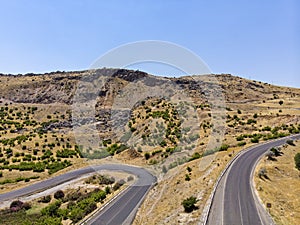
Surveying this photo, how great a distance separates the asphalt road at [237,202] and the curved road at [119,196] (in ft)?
29.4

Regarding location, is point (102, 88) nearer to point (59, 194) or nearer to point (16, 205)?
point (59, 194)

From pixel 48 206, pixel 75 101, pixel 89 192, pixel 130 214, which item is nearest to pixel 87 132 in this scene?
pixel 75 101

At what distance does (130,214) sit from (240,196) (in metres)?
11.0

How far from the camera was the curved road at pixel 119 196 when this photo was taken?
29.2 metres

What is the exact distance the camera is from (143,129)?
74.4 meters

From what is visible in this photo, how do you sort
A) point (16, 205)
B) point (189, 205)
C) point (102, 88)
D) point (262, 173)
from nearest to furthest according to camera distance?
point (189, 205), point (16, 205), point (262, 173), point (102, 88)

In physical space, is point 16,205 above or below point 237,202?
below

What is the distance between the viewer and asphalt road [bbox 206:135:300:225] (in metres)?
22.2

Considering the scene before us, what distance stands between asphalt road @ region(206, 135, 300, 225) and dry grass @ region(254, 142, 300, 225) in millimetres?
986

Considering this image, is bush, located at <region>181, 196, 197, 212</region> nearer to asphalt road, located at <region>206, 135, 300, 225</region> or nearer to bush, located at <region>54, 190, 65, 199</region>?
asphalt road, located at <region>206, 135, 300, 225</region>

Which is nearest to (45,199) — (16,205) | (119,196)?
(16,205)

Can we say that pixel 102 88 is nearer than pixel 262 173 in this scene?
No

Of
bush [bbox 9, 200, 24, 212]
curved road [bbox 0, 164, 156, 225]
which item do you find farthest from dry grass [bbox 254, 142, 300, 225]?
bush [bbox 9, 200, 24, 212]

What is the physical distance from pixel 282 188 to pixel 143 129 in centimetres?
4480
